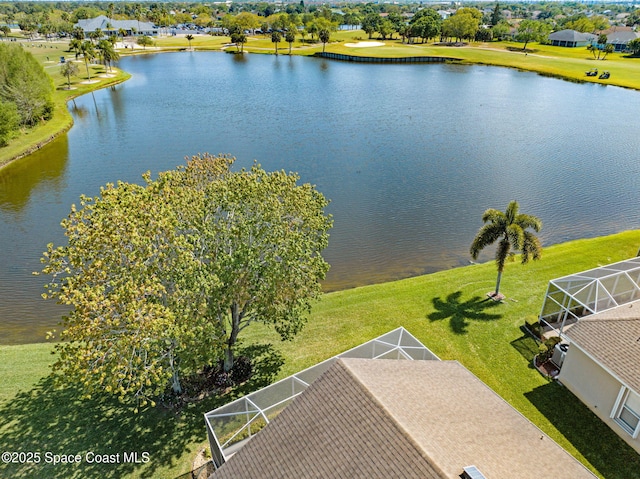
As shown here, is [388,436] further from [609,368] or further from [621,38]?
[621,38]

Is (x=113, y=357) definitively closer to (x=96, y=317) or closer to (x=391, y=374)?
(x=96, y=317)

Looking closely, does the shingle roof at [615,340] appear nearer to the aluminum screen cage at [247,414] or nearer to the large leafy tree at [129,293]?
the aluminum screen cage at [247,414]

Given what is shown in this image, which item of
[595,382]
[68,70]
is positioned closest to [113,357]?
[595,382]

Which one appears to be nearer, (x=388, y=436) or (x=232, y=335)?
(x=388, y=436)

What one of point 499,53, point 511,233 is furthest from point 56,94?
point 499,53

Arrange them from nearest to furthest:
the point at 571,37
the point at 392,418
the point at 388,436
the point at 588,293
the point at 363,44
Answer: the point at 388,436 < the point at 392,418 < the point at 588,293 < the point at 571,37 < the point at 363,44

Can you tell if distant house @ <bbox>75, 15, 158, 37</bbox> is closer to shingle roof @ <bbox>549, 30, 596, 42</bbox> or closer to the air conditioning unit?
shingle roof @ <bbox>549, 30, 596, 42</bbox>

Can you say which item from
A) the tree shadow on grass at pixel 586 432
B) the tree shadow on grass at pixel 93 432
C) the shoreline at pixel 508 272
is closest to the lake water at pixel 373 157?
the shoreline at pixel 508 272
